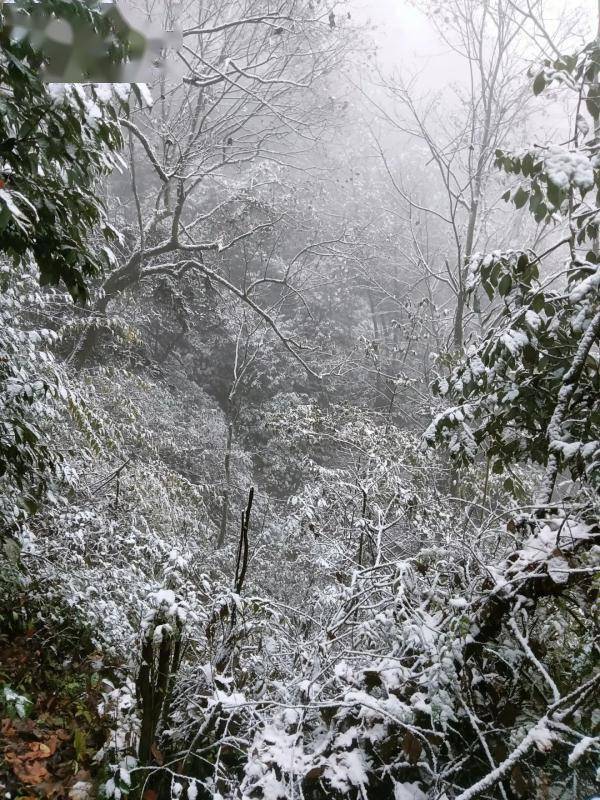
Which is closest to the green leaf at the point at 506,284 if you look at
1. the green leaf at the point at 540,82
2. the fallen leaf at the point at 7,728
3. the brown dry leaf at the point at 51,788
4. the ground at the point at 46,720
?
the green leaf at the point at 540,82

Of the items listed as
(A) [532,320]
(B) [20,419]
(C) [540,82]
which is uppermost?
(C) [540,82]

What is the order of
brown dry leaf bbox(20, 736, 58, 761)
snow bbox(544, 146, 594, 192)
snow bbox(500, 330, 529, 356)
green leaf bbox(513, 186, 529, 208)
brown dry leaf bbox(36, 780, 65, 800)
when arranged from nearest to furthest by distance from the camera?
1. snow bbox(544, 146, 594, 192)
2. snow bbox(500, 330, 529, 356)
3. green leaf bbox(513, 186, 529, 208)
4. brown dry leaf bbox(36, 780, 65, 800)
5. brown dry leaf bbox(20, 736, 58, 761)

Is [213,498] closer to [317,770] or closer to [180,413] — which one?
[180,413]

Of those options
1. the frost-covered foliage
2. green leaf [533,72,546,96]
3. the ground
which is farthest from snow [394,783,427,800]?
green leaf [533,72,546,96]

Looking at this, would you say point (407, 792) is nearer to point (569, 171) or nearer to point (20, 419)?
point (569, 171)

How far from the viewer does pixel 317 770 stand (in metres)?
1.84

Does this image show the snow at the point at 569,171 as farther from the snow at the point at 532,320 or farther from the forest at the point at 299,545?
the snow at the point at 532,320

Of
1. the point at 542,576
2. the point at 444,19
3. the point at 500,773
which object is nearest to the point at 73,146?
the point at 542,576

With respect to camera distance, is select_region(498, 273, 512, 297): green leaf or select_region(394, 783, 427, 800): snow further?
select_region(498, 273, 512, 297): green leaf

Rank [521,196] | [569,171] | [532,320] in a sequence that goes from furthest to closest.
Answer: [521,196] → [532,320] → [569,171]

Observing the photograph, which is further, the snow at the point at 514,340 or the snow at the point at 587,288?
the snow at the point at 514,340

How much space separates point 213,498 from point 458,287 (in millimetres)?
6657

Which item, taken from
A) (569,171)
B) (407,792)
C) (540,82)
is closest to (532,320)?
(569,171)

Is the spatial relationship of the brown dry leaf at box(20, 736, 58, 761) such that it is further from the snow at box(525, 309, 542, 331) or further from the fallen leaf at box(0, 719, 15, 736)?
the snow at box(525, 309, 542, 331)
